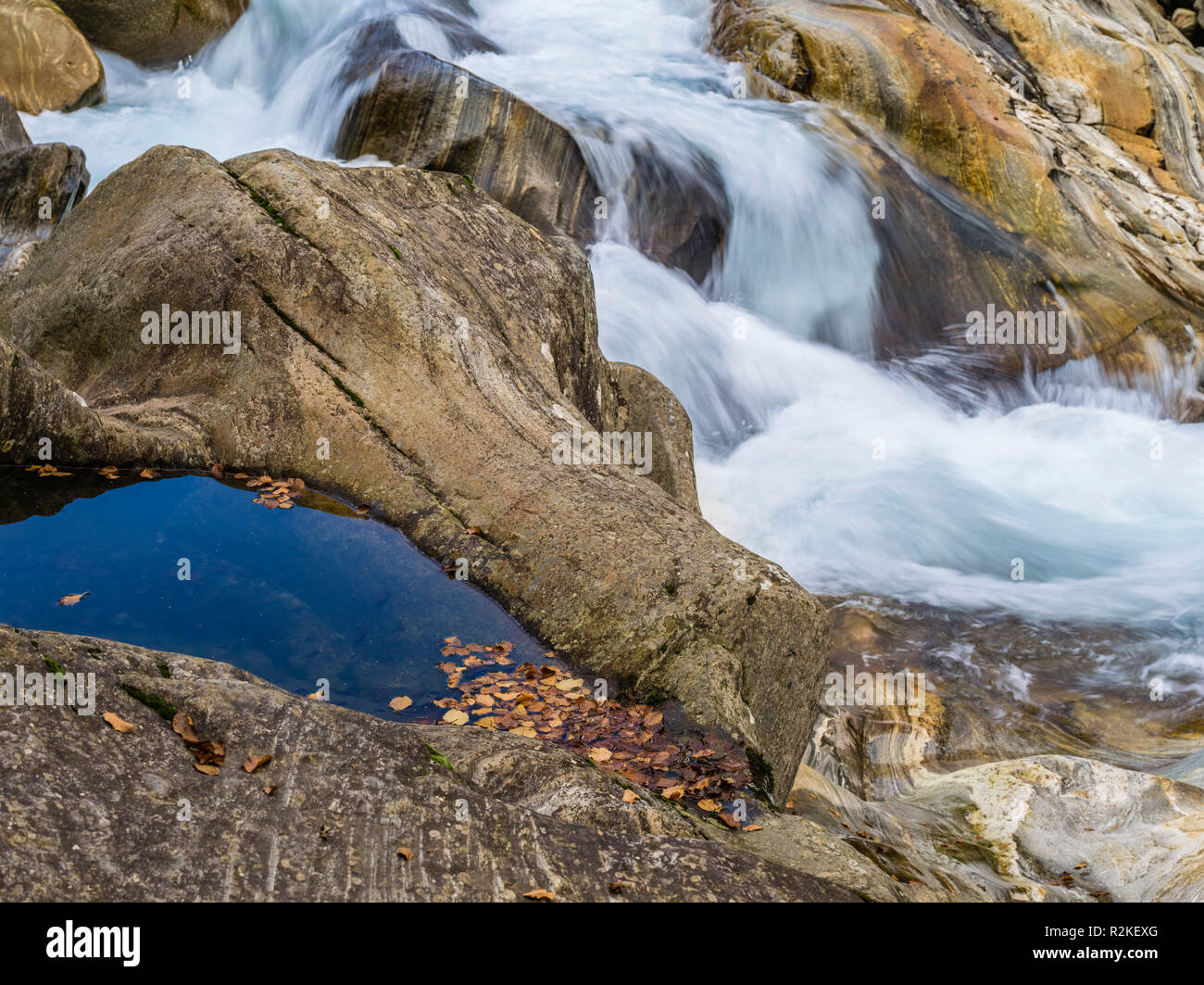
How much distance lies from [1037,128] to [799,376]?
24.1ft

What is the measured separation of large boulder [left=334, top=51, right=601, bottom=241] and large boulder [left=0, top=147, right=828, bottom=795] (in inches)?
222

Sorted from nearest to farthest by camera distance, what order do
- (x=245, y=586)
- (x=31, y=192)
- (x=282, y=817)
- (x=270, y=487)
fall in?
(x=282, y=817) → (x=245, y=586) → (x=270, y=487) → (x=31, y=192)

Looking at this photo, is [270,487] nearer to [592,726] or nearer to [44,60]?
[592,726]

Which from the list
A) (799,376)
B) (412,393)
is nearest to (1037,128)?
(799,376)

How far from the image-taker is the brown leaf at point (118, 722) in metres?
3.48

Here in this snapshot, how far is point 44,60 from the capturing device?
57.6ft

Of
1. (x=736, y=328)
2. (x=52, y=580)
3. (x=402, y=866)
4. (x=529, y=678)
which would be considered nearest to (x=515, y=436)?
(x=529, y=678)

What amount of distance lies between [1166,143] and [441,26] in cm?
1437

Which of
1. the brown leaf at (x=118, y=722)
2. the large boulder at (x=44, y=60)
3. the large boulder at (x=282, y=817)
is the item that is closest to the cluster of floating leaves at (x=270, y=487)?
the large boulder at (x=282, y=817)

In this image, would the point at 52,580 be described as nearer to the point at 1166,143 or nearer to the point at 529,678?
the point at 529,678

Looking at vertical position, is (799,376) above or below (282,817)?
below

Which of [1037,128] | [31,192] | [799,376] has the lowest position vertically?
[799,376]

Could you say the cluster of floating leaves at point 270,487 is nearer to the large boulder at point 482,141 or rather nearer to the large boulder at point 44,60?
the large boulder at point 482,141

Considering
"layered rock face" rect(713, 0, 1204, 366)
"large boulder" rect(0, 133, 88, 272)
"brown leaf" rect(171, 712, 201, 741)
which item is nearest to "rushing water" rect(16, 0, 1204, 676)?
"layered rock face" rect(713, 0, 1204, 366)
